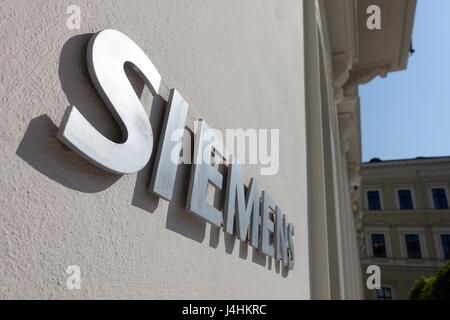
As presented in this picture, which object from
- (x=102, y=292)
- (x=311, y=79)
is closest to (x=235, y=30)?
(x=102, y=292)

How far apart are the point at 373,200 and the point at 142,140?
1864 centimetres

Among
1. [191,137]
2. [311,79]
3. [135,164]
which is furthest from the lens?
[311,79]

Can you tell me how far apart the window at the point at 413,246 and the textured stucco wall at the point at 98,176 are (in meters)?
17.5

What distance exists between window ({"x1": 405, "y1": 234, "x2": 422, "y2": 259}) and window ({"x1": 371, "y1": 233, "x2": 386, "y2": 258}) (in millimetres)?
1084

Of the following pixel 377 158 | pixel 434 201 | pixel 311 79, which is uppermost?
pixel 377 158

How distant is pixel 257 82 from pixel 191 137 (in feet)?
1.89

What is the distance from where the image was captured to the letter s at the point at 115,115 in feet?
1.09

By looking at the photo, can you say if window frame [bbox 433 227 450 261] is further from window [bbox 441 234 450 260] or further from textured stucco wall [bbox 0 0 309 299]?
textured stucco wall [bbox 0 0 309 299]

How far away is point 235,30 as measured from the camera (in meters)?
0.90

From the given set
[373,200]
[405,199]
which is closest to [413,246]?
[405,199]

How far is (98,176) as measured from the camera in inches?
14.6

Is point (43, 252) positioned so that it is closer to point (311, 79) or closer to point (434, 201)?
point (311, 79)

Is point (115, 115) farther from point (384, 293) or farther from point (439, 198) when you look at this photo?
point (439, 198)

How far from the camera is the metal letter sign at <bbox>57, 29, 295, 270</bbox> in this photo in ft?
1.14
